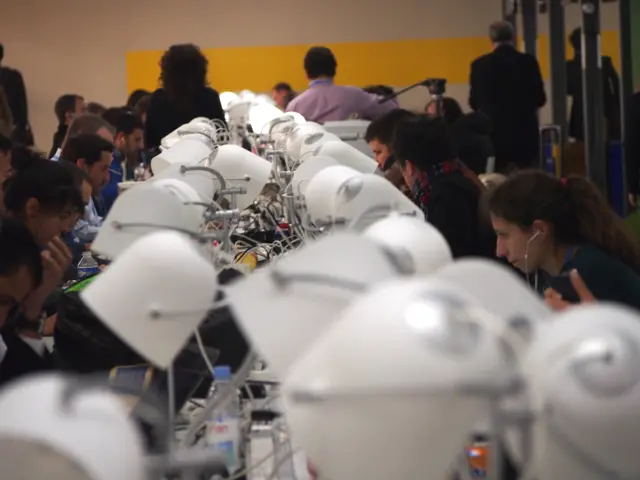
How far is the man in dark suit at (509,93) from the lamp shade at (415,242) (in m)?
5.40

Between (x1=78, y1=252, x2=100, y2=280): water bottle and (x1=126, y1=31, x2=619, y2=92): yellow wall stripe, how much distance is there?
6905 mm

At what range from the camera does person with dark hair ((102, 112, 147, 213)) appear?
5906 millimetres

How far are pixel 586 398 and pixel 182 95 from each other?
13.5 ft

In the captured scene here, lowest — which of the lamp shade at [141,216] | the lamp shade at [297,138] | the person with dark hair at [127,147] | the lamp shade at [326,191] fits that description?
the person with dark hair at [127,147]

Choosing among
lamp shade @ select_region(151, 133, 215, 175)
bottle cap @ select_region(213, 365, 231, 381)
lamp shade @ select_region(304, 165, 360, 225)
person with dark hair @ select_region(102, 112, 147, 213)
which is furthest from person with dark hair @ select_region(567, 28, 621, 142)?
bottle cap @ select_region(213, 365, 231, 381)

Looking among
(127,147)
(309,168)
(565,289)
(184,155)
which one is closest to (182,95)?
(127,147)

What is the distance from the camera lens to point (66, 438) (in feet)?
2.69

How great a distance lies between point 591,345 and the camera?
2.89 ft

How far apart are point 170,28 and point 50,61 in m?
1.13

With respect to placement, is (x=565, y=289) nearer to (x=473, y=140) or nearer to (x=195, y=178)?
(x=195, y=178)

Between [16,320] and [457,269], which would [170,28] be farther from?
[457,269]

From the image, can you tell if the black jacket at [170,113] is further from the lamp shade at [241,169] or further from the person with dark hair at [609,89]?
the person with dark hair at [609,89]

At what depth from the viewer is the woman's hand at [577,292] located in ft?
6.26

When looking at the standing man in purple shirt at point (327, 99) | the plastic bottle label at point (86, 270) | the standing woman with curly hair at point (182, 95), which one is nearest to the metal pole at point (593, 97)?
the standing man in purple shirt at point (327, 99)
